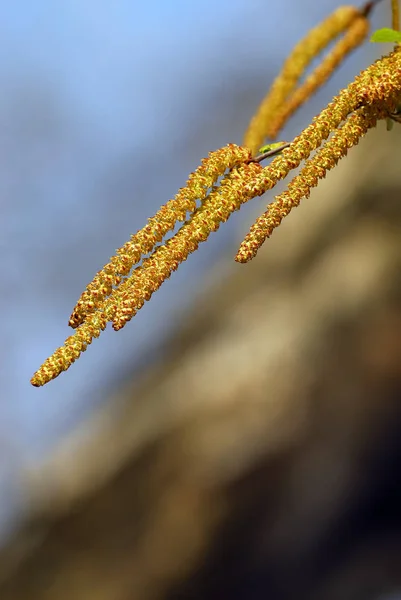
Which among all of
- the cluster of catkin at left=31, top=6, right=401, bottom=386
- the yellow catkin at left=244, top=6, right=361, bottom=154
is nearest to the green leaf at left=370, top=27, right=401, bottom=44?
the cluster of catkin at left=31, top=6, right=401, bottom=386

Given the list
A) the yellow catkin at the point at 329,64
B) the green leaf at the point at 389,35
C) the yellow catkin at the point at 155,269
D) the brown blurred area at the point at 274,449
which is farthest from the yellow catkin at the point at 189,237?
the brown blurred area at the point at 274,449

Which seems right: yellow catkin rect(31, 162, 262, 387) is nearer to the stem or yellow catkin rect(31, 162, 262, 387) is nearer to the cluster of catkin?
the cluster of catkin

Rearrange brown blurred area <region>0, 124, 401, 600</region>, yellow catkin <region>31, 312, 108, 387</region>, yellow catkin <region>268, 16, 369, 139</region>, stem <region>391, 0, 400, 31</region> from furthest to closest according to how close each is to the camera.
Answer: brown blurred area <region>0, 124, 401, 600</region>
yellow catkin <region>268, 16, 369, 139</region>
stem <region>391, 0, 400, 31</region>
yellow catkin <region>31, 312, 108, 387</region>

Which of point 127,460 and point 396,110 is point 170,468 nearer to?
point 127,460

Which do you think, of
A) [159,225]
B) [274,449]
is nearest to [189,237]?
[159,225]

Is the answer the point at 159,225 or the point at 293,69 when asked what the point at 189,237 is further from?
the point at 293,69

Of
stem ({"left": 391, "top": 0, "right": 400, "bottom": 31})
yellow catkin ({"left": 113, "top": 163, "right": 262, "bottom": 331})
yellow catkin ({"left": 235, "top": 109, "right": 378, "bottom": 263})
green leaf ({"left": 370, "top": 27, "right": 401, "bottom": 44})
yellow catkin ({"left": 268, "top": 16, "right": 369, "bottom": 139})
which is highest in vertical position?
yellow catkin ({"left": 268, "top": 16, "right": 369, "bottom": 139})
